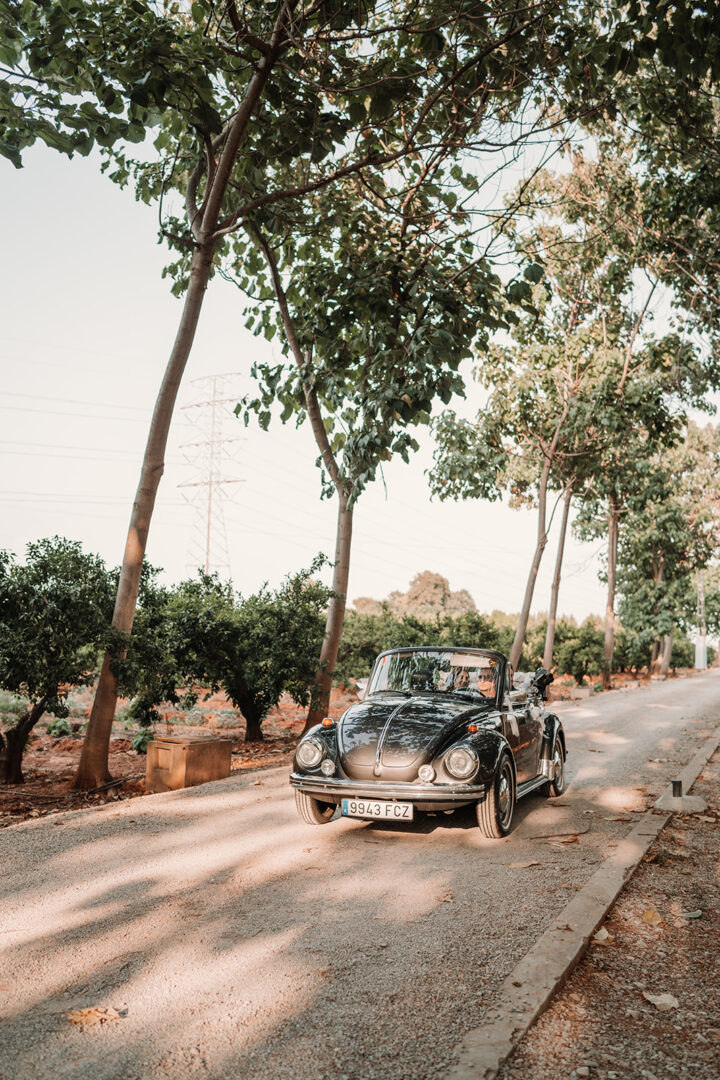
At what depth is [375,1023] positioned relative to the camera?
318 cm

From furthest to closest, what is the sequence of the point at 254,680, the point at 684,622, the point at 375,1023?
the point at 684,622 < the point at 254,680 < the point at 375,1023

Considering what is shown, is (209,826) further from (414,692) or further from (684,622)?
(684,622)

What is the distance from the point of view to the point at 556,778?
810 cm

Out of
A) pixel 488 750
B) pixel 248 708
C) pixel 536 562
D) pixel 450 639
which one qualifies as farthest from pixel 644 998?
pixel 450 639

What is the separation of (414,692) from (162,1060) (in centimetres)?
441

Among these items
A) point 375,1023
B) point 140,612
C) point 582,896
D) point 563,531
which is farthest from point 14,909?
point 563,531

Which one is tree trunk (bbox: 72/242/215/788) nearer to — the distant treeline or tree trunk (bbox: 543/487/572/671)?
the distant treeline

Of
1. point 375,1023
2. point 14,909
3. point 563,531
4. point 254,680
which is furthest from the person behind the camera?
point 563,531

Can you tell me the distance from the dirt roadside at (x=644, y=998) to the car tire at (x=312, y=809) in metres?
2.48

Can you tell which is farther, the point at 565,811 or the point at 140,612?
the point at 140,612

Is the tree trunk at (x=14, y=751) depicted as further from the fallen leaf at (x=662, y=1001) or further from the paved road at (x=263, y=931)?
the fallen leaf at (x=662, y=1001)

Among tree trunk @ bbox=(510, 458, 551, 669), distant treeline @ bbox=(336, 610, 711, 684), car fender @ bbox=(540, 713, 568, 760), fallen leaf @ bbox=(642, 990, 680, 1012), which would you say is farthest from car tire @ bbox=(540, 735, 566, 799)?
tree trunk @ bbox=(510, 458, 551, 669)

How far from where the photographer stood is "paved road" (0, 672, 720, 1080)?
300 centimetres

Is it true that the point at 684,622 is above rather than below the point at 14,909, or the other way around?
above
